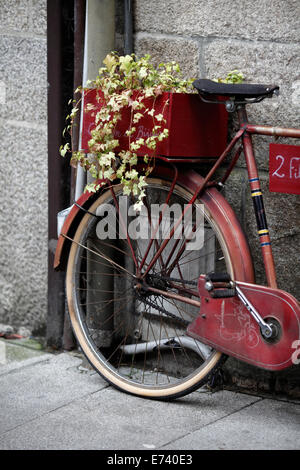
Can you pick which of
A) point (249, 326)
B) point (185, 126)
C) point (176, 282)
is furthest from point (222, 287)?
point (185, 126)

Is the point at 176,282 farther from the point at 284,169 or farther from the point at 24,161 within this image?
the point at 24,161

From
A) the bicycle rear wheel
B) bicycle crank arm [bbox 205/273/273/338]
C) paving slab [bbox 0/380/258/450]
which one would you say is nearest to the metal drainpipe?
the bicycle rear wheel

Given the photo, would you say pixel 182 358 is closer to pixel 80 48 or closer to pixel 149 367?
pixel 149 367

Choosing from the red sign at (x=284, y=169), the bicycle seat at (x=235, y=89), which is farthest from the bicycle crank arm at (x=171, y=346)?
the bicycle seat at (x=235, y=89)

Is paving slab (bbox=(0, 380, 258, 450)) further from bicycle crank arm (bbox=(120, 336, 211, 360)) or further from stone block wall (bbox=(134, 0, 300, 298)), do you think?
stone block wall (bbox=(134, 0, 300, 298))

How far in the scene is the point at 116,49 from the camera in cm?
383

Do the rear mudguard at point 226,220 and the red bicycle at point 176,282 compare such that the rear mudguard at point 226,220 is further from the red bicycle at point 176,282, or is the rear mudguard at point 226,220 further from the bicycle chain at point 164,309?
the bicycle chain at point 164,309

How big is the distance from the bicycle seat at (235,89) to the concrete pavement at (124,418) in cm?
135

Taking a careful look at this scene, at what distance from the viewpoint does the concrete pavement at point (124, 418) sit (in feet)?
10.0

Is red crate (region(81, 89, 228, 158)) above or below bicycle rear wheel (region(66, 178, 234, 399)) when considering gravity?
above

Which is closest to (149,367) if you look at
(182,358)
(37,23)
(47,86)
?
(182,358)

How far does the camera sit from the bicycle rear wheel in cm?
348

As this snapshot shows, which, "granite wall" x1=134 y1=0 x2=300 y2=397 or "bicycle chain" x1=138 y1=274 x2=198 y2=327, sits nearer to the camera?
"granite wall" x1=134 y1=0 x2=300 y2=397

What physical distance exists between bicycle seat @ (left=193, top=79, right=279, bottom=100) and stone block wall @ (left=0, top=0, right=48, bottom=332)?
1.34 m
